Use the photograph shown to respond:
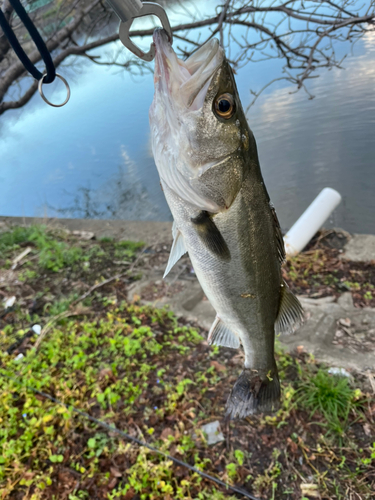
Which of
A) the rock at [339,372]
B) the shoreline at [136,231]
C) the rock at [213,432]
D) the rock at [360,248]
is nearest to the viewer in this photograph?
the rock at [213,432]

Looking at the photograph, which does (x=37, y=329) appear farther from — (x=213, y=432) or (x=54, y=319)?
(x=213, y=432)

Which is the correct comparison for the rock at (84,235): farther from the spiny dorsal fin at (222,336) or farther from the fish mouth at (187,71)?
the fish mouth at (187,71)

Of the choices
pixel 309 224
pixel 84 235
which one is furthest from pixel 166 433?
pixel 84 235

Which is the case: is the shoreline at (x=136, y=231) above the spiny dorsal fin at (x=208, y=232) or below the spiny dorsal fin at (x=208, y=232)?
below

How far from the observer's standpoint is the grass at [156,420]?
2.29m

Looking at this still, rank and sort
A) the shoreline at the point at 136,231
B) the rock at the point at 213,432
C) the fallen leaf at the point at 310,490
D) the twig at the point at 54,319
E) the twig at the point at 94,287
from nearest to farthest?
the fallen leaf at the point at 310,490
the rock at the point at 213,432
the twig at the point at 54,319
the twig at the point at 94,287
the shoreline at the point at 136,231

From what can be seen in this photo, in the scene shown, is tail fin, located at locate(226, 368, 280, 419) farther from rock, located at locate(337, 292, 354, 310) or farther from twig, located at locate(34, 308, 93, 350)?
rock, located at locate(337, 292, 354, 310)

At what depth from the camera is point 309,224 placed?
494cm

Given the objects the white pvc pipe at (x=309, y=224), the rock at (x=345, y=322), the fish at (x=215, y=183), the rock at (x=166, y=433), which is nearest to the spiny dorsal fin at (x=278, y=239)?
the fish at (x=215, y=183)

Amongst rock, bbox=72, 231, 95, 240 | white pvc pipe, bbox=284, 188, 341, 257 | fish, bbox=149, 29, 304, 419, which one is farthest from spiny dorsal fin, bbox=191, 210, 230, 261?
rock, bbox=72, 231, 95, 240

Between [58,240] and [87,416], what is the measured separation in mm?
3482

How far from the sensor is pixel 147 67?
4.25m

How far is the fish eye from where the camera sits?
1.01 meters

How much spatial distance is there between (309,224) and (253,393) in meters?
3.88
